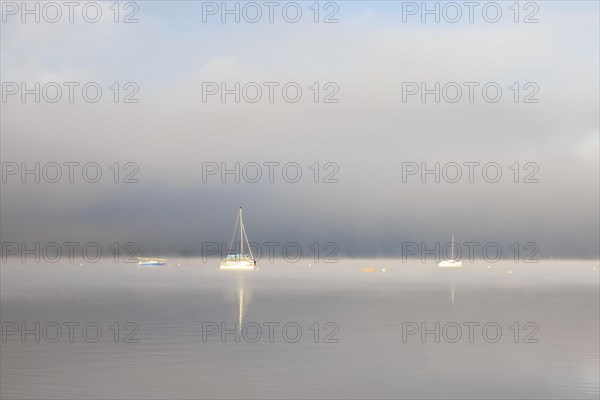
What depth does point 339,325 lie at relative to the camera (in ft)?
220

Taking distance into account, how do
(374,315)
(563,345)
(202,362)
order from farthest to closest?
1. (374,315)
2. (563,345)
3. (202,362)

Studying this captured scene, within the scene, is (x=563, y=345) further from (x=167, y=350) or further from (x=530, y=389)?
(x=167, y=350)

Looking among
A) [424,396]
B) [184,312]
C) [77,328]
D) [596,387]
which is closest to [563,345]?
[596,387]

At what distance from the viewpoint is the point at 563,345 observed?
5244cm

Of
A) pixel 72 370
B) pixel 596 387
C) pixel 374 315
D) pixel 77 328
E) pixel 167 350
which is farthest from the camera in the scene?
pixel 374 315

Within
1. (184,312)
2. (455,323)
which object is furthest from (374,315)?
(184,312)

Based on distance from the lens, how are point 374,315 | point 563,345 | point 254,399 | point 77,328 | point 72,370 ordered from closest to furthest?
point 254,399, point 72,370, point 563,345, point 77,328, point 374,315

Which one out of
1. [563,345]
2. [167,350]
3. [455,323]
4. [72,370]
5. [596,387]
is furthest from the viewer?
[455,323]

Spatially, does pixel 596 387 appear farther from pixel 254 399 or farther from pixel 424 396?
pixel 254 399

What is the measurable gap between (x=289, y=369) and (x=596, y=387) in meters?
14.0

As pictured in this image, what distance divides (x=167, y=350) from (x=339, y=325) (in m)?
21.5

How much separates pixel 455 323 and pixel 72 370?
38.1 metres

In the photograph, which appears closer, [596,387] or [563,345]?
[596,387]

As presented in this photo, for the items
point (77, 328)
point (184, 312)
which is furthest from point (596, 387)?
point (184, 312)
